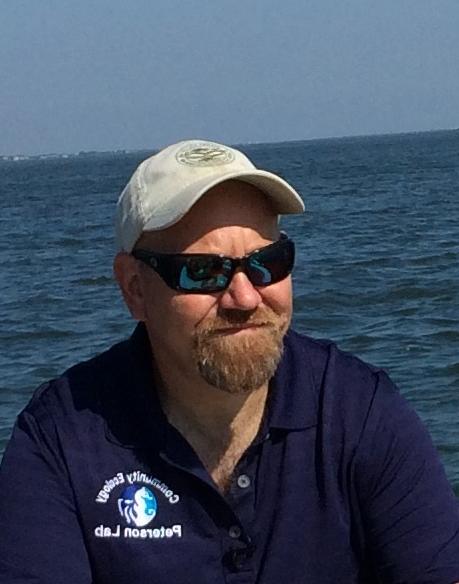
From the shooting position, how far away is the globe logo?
2662 millimetres

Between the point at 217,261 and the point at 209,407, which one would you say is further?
the point at 209,407

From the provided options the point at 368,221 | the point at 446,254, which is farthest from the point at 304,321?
the point at 368,221

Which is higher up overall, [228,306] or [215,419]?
[228,306]

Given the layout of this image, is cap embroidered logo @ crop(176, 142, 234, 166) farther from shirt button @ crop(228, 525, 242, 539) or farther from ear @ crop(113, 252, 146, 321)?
shirt button @ crop(228, 525, 242, 539)

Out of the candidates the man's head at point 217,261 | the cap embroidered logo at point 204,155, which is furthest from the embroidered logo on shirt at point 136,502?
the cap embroidered logo at point 204,155

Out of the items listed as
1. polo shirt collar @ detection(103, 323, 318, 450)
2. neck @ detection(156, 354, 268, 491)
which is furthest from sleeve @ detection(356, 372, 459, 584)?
neck @ detection(156, 354, 268, 491)

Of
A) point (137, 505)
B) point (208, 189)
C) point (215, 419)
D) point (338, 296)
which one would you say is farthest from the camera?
point (338, 296)

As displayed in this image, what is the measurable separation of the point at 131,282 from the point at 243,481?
0.49 meters

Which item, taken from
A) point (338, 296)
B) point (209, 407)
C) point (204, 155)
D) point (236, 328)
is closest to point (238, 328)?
point (236, 328)

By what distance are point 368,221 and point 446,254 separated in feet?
30.9

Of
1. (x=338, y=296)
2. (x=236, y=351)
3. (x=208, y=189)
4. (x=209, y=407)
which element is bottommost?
(x=338, y=296)

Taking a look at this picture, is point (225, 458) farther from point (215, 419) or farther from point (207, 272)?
point (207, 272)

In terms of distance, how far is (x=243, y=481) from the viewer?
2.70 meters

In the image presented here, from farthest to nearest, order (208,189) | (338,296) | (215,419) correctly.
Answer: (338,296) → (215,419) → (208,189)
